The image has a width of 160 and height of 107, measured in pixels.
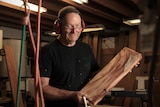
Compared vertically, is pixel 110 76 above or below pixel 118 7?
below

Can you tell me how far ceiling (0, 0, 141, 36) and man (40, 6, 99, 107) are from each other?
63.3 inches

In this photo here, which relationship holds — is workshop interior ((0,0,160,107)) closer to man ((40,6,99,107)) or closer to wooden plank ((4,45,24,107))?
wooden plank ((4,45,24,107))

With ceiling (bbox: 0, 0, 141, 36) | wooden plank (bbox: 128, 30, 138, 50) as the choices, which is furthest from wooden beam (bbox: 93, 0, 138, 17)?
wooden plank (bbox: 128, 30, 138, 50)

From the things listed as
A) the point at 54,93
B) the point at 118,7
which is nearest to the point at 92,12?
the point at 118,7

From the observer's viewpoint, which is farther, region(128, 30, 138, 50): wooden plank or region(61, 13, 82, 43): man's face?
region(128, 30, 138, 50): wooden plank

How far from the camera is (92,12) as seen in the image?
405 cm

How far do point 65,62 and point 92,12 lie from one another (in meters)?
2.58

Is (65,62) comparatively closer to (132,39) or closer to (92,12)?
(92,12)

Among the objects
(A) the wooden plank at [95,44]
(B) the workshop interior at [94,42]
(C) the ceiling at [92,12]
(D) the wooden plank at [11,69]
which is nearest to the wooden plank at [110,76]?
(B) the workshop interior at [94,42]

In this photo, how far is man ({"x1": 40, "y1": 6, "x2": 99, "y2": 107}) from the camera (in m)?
1.51

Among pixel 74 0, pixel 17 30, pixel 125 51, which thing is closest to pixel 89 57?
pixel 125 51

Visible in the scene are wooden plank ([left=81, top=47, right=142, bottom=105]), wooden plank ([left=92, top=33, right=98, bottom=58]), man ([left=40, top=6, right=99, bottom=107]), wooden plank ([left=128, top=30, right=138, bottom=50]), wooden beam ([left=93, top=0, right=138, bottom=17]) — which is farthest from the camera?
wooden plank ([left=92, top=33, right=98, bottom=58])

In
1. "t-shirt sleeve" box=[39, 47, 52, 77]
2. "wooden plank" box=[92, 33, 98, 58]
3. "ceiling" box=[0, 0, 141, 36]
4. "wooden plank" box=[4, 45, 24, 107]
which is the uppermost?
"ceiling" box=[0, 0, 141, 36]

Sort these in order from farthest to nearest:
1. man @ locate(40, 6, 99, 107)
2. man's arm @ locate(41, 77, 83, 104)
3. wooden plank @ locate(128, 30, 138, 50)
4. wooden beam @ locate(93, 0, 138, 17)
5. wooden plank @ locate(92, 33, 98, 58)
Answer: wooden plank @ locate(92, 33, 98, 58) < wooden plank @ locate(128, 30, 138, 50) < wooden beam @ locate(93, 0, 138, 17) < man @ locate(40, 6, 99, 107) < man's arm @ locate(41, 77, 83, 104)
